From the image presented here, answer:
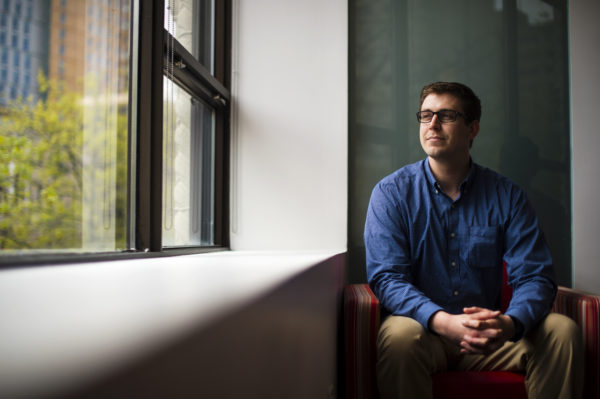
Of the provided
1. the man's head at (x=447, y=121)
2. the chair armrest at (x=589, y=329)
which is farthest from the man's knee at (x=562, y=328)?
the man's head at (x=447, y=121)

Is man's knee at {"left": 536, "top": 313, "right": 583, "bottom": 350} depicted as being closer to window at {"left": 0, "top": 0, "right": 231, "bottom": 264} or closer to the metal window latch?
window at {"left": 0, "top": 0, "right": 231, "bottom": 264}

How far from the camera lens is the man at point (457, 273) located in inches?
59.0

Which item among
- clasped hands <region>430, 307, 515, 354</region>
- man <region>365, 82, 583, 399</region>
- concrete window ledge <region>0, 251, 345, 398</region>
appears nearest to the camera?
concrete window ledge <region>0, 251, 345, 398</region>

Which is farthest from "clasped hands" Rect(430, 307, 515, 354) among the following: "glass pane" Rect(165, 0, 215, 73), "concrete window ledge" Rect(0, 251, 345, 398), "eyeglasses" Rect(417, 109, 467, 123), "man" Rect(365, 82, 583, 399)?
"glass pane" Rect(165, 0, 215, 73)

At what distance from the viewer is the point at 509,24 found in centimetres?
268

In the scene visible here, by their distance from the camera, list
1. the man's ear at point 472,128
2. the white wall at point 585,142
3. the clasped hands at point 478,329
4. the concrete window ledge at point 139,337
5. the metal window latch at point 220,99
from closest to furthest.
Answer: the concrete window ledge at point 139,337 → the clasped hands at point 478,329 → the man's ear at point 472,128 → the metal window latch at point 220,99 → the white wall at point 585,142

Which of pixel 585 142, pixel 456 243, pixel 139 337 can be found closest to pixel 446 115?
pixel 456 243

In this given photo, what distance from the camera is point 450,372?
160cm

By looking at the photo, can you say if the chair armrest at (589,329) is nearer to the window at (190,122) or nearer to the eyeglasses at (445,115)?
the eyeglasses at (445,115)

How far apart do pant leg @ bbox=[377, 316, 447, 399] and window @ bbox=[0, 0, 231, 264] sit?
894 millimetres

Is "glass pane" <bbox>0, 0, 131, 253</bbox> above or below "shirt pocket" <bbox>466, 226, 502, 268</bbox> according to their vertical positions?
above

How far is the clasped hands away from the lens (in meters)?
1.40

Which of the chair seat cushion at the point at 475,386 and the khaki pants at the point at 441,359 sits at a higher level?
the khaki pants at the point at 441,359

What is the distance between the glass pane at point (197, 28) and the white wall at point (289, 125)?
19cm
